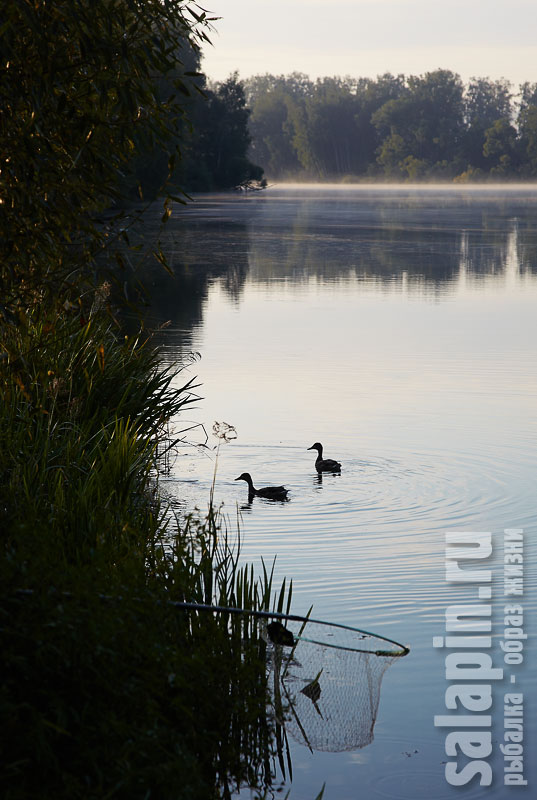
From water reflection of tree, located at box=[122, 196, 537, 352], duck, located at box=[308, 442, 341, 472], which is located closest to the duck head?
duck, located at box=[308, 442, 341, 472]

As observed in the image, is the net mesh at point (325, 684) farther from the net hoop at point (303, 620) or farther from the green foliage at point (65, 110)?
the green foliage at point (65, 110)

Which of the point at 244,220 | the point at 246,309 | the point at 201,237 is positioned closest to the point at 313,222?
the point at 244,220

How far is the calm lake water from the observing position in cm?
647

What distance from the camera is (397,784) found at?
225 inches

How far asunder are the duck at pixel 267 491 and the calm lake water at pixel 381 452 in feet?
0.30

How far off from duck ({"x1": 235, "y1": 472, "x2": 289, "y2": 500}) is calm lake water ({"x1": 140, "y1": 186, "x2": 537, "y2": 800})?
3.6 inches

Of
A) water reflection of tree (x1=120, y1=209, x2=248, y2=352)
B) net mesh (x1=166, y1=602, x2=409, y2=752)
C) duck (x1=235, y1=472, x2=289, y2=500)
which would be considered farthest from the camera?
water reflection of tree (x1=120, y1=209, x2=248, y2=352)

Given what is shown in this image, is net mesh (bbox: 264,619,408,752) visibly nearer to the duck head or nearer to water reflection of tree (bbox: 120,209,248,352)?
the duck head

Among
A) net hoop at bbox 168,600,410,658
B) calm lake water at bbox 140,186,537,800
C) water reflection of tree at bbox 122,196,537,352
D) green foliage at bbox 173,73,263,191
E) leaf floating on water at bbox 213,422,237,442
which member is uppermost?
green foliage at bbox 173,73,263,191

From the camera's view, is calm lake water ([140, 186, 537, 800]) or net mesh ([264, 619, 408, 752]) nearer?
net mesh ([264, 619, 408, 752])

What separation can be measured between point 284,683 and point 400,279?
28.4 m

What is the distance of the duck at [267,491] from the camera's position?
10766mm

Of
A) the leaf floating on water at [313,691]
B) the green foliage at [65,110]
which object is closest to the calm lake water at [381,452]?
the leaf floating on water at [313,691]

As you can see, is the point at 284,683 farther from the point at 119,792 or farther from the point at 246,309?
the point at 246,309
